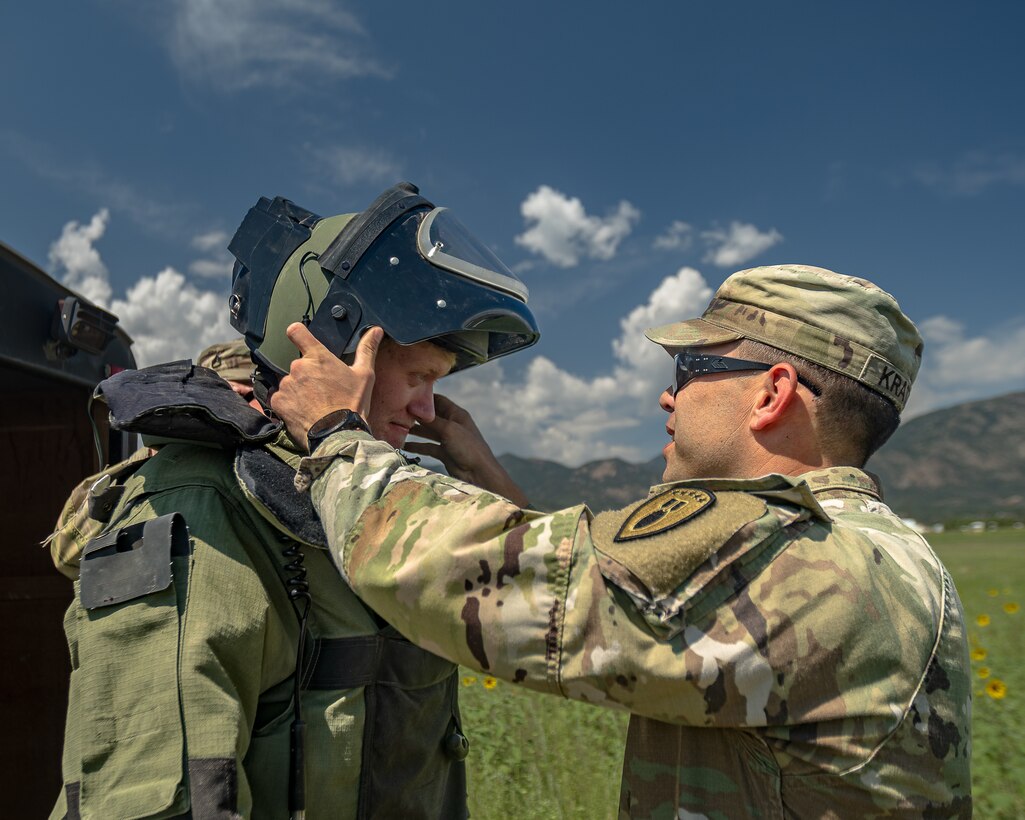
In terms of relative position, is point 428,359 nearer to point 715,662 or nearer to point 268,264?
point 268,264

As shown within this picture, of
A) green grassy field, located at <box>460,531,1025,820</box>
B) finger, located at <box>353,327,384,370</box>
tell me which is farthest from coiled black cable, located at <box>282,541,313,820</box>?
green grassy field, located at <box>460,531,1025,820</box>

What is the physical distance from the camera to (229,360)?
380 cm

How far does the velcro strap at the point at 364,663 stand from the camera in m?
1.98

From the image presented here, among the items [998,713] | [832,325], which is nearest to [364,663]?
[832,325]

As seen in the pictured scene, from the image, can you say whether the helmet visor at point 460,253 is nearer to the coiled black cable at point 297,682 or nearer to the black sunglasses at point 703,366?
the black sunglasses at point 703,366

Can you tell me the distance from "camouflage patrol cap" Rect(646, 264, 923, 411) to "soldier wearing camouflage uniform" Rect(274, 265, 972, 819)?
1.66ft

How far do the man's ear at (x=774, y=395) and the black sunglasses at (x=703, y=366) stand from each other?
3cm

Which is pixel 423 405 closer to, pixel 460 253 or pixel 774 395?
pixel 460 253

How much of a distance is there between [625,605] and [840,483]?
3.06 feet

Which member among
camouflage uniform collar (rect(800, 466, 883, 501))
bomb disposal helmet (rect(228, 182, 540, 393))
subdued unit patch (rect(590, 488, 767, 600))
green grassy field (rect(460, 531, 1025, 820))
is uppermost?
bomb disposal helmet (rect(228, 182, 540, 393))

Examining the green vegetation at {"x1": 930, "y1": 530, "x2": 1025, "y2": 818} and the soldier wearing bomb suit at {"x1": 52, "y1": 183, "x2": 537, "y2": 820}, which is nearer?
the soldier wearing bomb suit at {"x1": 52, "y1": 183, "x2": 537, "y2": 820}

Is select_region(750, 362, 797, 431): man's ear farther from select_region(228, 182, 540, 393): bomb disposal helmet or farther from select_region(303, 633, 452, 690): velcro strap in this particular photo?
select_region(303, 633, 452, 690): velcro strap

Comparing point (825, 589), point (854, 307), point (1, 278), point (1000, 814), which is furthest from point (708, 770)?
point (1000, 814)

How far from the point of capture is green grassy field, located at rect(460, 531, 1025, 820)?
4812 millimetres
